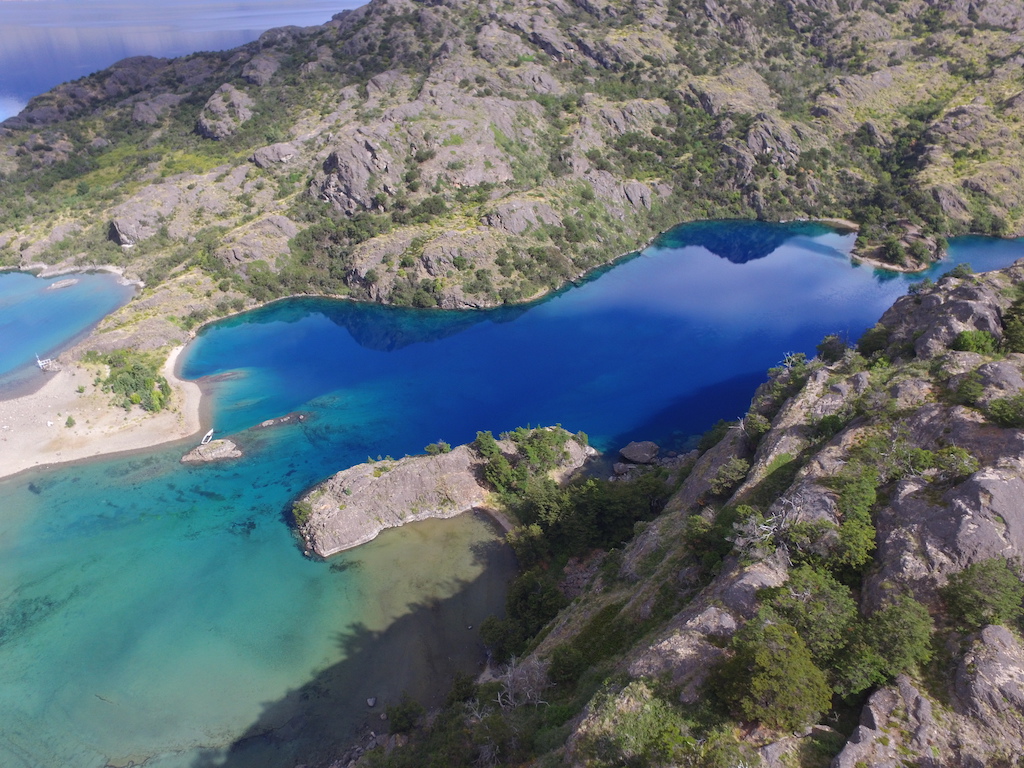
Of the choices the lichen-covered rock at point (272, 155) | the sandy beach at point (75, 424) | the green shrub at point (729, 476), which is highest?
the lichen-covered rock at point (272, 155)

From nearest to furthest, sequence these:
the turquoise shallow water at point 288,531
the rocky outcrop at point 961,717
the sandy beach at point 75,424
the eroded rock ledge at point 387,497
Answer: the rocky outcrop at point 961,717 < the turquoise shallow water at point 288,531 < the eroded rock ledge at point 387,497 < the sandy beach at point 75,424

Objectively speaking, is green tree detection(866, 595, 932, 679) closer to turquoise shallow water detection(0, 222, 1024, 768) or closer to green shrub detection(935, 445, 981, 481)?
green shrub detection(935, 445, 981, 481)

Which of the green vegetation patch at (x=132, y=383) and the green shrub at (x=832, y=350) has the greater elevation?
the green shrub at (x=832, y=350)

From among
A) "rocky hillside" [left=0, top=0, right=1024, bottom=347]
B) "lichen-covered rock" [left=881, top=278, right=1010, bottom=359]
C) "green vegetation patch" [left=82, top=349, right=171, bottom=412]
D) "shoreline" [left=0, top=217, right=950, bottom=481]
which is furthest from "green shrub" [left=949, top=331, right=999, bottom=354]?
"green vegetation patch" [left=82, top=349, right=171, bottom=412]

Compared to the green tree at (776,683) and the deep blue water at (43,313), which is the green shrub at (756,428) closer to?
the green tree at (776,683)

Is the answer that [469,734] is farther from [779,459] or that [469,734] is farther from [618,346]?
[618,346]

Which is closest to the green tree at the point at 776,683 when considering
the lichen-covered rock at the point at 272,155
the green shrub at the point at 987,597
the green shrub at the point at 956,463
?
the green shrub at the point at 987,597

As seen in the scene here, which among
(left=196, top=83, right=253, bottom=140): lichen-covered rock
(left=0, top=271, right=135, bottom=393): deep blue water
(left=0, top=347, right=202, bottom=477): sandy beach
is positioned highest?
(left=196, top=83, right=253, bottom=140): lichen-covered rock
